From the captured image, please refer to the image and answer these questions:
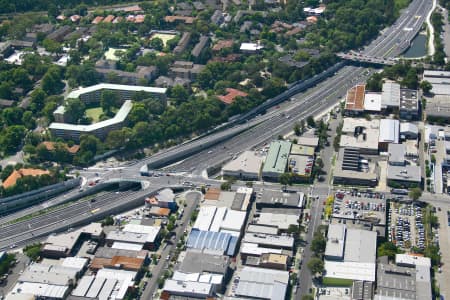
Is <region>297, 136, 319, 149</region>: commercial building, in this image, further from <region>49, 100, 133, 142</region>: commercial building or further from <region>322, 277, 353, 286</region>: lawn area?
<region>322, 277, 353, 286</region>: lawn area

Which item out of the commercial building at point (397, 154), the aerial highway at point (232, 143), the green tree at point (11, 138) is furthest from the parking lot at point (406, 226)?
the green tree at point (11, 138)

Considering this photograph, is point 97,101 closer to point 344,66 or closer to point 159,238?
point 159,238

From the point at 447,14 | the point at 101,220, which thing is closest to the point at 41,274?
the point at 101,220

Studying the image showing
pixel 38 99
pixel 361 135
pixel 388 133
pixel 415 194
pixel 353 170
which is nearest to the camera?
pixel 415 194

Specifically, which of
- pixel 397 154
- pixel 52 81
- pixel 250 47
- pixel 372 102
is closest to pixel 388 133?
pixel 397 154

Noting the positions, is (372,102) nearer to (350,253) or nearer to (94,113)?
(350,253)

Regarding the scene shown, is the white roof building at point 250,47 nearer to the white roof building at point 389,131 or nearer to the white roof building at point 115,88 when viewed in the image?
the white roof building at point 115,88
